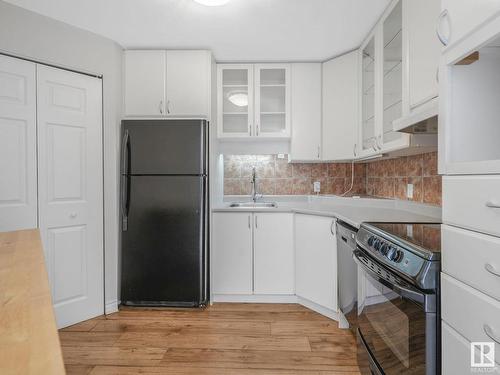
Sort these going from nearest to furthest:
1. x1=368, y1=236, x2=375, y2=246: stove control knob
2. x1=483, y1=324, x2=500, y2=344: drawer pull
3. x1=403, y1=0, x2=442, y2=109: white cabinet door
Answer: x1=483, y1=324, x2=500, y2=344: drawer pull < x1=368, y1=236, x2=375, y2=246: stove control knob < x1=403, y1=0, x2=442, y2=109: white cabinet door

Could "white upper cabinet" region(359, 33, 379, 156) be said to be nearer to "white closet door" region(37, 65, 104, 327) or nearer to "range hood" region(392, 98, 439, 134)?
"range hood" region(392, 98, 439, 134)

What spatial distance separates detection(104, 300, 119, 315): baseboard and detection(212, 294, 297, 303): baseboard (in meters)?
0.85

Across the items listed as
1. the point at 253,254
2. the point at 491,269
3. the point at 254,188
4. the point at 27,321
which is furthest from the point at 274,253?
the point at 27,321

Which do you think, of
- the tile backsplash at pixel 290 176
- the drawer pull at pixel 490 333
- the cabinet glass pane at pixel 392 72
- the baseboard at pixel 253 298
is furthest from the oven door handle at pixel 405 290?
the tile backsplash at pixel 290 176

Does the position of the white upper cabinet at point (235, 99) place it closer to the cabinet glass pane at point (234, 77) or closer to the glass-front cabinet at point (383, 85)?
the cabinet glass pane at point (234, 77)

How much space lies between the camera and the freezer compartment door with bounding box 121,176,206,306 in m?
2.79

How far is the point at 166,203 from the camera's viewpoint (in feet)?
9.18

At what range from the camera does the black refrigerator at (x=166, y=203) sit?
279 centimetres

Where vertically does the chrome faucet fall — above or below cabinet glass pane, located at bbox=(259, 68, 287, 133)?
below

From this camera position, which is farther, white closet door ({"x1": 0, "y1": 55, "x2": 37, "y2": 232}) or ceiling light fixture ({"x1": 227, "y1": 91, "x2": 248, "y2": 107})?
ceiling light fixture ({"x1": 227, "y1": 91, "x2": 248, "y2": 107})

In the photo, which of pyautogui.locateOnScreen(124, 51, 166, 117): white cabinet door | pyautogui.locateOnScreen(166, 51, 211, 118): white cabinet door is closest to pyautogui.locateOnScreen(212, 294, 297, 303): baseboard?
pyautogui.locateOnScreen(166, 51, 211, 118): white cabinet door

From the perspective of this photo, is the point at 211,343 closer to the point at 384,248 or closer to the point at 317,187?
the point at 384,248

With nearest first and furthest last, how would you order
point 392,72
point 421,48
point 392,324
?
point 392,324, point 421,48, point 392,72

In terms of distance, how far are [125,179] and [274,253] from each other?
1465 millimetres
